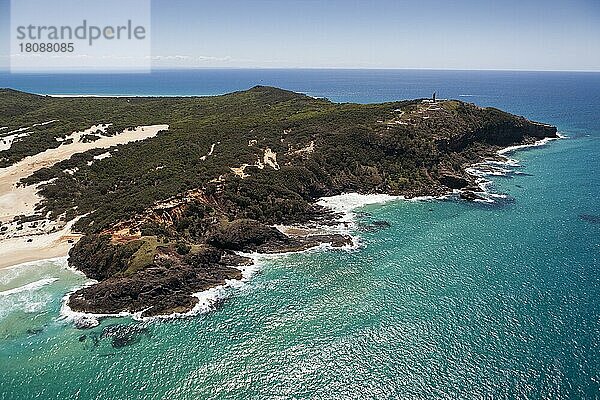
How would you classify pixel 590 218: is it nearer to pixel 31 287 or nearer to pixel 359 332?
pixel 359 332

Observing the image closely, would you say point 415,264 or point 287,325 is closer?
point 287,325

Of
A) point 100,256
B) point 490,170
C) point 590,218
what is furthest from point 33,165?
point 590,218

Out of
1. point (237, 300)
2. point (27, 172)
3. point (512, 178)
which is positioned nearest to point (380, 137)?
point (512, 178)

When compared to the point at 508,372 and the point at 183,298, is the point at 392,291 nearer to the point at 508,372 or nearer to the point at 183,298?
the point at 508,372

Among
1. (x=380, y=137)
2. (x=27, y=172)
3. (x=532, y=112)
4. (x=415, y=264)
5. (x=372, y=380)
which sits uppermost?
(x=532, y=112)

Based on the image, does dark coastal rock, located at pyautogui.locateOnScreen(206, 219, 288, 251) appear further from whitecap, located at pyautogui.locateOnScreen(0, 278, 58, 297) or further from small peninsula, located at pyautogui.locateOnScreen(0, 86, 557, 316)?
whitecap, located at pyautogui.locateOnScreen(0, 278, 58, 297)

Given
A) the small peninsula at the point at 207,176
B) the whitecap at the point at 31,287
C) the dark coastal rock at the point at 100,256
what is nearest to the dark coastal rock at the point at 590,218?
the small peninsula at the point at 207,176
